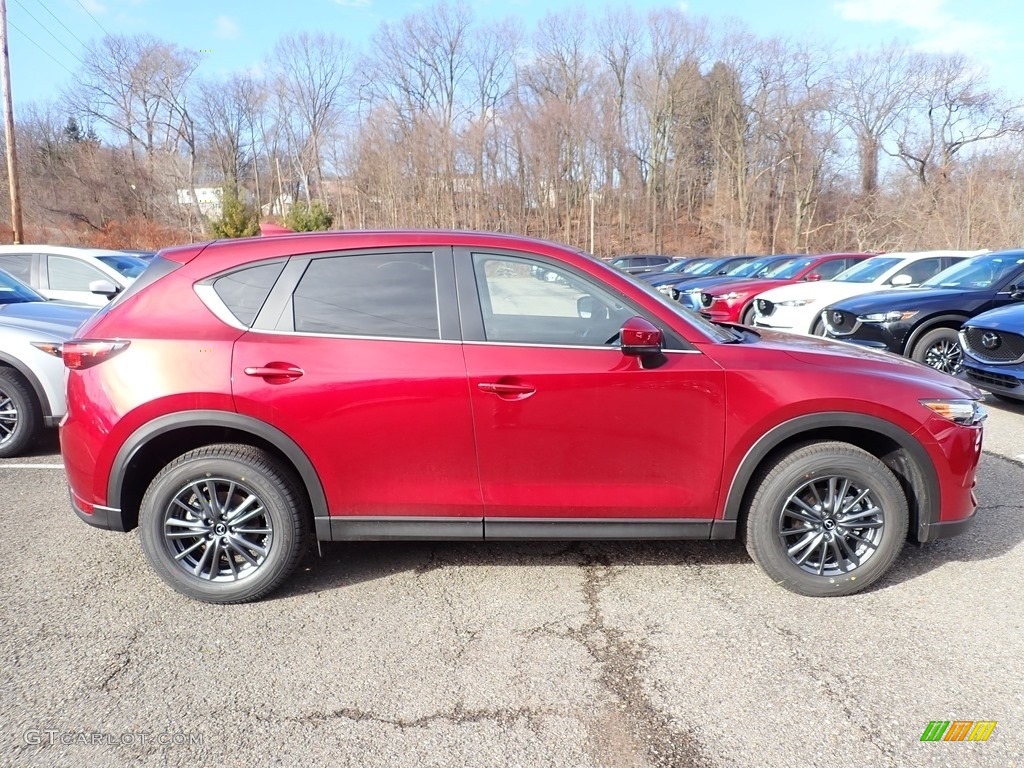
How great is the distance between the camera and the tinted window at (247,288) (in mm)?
3170

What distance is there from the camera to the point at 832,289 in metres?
9.54

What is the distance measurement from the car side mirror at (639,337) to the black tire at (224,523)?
1.71m

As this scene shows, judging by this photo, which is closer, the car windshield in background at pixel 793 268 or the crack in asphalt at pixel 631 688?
the crack in asphalt at pixel 631 688

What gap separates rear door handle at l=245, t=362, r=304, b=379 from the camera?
305cm

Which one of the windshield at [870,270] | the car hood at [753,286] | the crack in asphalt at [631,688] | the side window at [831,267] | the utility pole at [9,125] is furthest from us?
the utility pole at [9,125]

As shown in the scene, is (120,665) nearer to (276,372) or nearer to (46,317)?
(276,372)

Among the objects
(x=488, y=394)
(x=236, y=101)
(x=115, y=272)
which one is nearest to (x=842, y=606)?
(x=488, y=394)

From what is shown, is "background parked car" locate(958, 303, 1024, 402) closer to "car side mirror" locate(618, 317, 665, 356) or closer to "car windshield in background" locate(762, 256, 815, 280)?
"car side mirror" locate(618, 317, 665, 356)

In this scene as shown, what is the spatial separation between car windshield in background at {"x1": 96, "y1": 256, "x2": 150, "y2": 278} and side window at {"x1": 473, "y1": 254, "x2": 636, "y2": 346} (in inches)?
305

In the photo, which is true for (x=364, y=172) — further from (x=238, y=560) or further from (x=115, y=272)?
(x=238, y=560)

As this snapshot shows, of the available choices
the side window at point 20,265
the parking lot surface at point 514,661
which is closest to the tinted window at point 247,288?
the parking lot surface at point 514,661

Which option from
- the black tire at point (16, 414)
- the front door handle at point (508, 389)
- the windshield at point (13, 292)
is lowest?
the black tire at point (16, 414)

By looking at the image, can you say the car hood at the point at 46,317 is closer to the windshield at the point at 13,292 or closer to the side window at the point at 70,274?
the windshield at the point at 13,292

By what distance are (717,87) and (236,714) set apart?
54.3 metres
